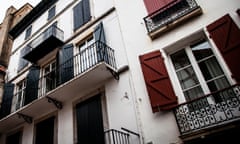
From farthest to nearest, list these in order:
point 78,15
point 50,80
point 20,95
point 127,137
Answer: point 20,95
point 78,15
point 50,80
point 127,137

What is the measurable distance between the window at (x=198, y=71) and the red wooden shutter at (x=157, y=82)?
50cm

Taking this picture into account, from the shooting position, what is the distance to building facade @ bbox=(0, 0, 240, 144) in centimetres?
524

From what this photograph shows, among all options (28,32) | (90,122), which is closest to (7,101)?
(28,32)

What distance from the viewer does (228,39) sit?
216 inches

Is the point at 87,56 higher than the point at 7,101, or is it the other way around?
the point at 87,56

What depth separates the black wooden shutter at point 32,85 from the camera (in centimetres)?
989

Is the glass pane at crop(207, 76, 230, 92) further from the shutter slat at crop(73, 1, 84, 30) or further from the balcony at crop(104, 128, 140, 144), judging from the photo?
the shutter slat at crop(73, 1, 84, 30)

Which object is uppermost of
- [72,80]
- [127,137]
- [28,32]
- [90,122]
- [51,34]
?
[28,32]

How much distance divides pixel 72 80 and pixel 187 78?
4288 millimetres

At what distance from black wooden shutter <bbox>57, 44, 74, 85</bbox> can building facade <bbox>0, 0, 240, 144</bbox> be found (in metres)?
0.06

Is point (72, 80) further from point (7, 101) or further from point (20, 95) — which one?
point (7, 101)

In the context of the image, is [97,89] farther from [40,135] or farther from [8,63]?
[8,63]

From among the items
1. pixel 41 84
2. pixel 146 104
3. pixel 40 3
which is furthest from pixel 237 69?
pixel 40 3

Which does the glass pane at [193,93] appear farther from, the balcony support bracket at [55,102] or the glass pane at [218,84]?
the balcony support bracket at [55,102]
